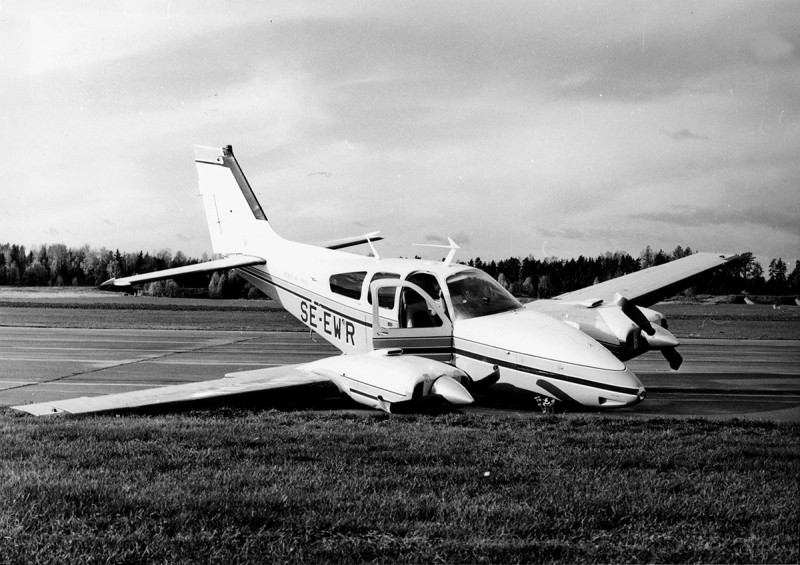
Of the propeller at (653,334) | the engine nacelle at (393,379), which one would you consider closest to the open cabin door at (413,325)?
the engine nacelle at (393,379)

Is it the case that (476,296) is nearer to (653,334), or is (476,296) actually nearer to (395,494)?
(653,334)

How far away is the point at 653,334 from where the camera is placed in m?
12.0

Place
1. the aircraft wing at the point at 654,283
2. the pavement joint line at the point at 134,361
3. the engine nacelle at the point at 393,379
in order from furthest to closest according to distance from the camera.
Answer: the aircraft wing at the point at 654,283
the pavement joint line at the point at 134,361
the engine nacelle at the point at 393,379

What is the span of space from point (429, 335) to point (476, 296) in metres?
1.15

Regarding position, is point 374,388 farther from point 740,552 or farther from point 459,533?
point 740,552

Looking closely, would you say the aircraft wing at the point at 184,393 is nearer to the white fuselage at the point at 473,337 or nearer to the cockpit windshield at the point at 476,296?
the white fuselage at the point at 473,337

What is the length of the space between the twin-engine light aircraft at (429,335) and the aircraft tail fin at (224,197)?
1.95 metres

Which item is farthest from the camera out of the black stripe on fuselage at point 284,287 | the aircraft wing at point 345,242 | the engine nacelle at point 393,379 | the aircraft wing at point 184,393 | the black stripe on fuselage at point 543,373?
the aircraft wing at point 345,242

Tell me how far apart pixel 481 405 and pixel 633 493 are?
548 centimetres

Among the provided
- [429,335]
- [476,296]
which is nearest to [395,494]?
[429,335]

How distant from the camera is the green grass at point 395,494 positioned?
4.79m

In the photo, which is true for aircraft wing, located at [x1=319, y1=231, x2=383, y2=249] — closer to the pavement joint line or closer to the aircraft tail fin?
the aircraft tail fin

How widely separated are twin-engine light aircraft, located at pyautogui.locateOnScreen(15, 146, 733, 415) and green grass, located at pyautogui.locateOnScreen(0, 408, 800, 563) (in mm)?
1023

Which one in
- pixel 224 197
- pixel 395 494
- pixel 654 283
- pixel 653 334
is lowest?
pixel 395 494
